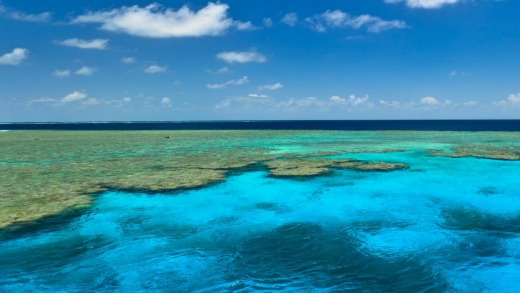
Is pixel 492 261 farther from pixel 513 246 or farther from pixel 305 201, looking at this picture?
pixel 305 201

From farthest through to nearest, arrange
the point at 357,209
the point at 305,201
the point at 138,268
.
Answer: the point at 305,201, the point at 357,209, the point at 138,268

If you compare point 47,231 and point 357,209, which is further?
point 357,209

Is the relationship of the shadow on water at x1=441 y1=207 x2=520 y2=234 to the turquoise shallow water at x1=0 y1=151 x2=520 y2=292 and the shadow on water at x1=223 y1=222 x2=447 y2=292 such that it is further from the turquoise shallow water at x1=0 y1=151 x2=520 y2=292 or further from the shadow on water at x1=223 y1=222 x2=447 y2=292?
the shadow on water at x1=223 y1=222 x2=447 y2=292

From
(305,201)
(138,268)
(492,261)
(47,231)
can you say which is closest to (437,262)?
(492,261)

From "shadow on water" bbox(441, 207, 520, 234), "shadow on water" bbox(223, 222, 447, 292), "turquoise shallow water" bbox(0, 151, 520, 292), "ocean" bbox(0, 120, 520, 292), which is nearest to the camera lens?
"shadow on water" bbox(223, 222, 447, 292)

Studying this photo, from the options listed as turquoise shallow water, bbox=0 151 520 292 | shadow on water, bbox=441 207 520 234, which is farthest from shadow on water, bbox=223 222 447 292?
shadow on water, bbox=441 207 520 234

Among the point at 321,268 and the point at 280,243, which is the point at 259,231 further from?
the point at 321,268
